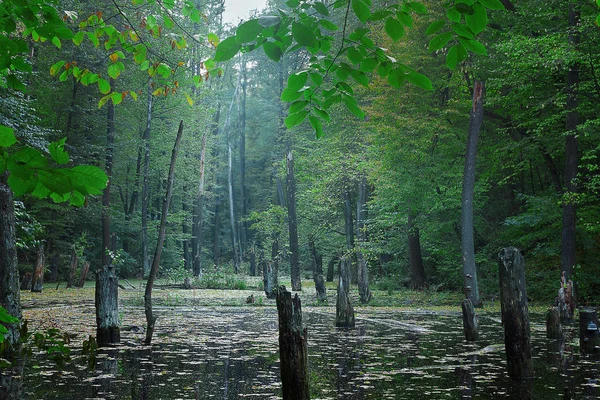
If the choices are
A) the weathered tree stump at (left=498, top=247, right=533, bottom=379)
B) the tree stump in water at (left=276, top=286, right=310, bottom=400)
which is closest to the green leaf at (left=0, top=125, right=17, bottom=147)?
the tree stump in water at (left=276, top=286, right=310, bottom=400)

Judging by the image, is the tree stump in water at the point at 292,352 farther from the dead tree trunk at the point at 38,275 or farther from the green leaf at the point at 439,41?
the dead tree trunk at the point at 38,275

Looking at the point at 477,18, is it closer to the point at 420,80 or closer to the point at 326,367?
the point at 420,80

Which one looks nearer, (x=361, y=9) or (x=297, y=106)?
(x=361, y=9)

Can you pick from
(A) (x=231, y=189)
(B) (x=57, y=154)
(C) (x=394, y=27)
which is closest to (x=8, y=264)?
(B) (x=57, y=154)

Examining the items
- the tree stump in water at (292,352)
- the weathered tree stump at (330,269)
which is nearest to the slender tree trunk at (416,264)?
the weathered tree stump at (330,269)

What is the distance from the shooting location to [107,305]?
7.90 metres

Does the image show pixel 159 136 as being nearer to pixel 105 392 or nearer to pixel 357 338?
pixel 357 338

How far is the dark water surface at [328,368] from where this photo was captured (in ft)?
17.0

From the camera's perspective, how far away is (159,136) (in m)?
33.0

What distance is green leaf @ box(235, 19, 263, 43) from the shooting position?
2133 millimetres

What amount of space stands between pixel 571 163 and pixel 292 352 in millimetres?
12856

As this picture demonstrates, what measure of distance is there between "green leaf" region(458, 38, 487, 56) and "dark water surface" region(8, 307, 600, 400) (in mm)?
3680

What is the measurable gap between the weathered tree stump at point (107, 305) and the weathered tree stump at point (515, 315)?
557 centimetres

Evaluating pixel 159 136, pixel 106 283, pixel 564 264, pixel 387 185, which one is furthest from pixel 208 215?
pixel 106 283
